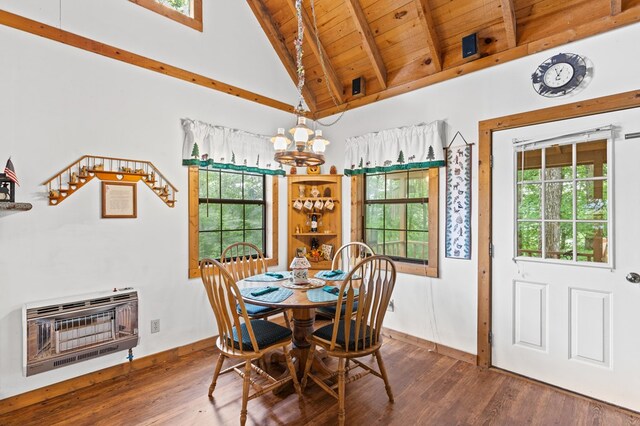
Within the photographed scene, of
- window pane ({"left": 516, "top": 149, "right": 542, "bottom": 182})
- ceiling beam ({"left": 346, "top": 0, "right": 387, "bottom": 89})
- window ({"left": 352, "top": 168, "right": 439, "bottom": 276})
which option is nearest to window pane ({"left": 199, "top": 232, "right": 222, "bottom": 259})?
window ({"left": 352, "top": 168, "right": 439, "bottom": 276})

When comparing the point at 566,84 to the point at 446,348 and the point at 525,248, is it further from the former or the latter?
the point at 446,348

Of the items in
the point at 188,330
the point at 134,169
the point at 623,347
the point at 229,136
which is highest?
the point at 229,136

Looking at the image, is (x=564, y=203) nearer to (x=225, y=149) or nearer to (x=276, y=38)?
(x=225, y=149)

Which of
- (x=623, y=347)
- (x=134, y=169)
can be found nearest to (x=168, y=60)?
(x=134, y=169)

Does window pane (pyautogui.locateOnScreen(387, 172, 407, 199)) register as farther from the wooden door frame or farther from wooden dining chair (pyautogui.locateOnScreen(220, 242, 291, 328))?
wooden dining chair (pyautogui.locateOnScreen(220, 242, 291, 328))

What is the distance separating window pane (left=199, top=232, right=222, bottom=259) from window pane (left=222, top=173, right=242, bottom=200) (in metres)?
0.47

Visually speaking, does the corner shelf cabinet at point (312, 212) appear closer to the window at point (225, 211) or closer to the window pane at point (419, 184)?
the window at point (225, 211)

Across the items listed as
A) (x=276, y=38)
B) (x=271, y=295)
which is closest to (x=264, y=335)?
(x=271, y=295)

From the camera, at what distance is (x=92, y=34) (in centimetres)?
263

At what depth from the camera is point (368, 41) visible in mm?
3416

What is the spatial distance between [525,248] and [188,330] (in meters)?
3.25

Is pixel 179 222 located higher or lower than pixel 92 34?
lower

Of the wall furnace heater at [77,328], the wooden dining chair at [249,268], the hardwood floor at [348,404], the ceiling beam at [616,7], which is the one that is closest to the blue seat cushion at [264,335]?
the wooden dining chair at [249,268]

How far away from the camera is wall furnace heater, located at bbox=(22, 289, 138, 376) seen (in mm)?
2252
